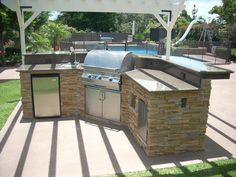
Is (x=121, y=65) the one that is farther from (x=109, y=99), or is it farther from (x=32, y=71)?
(x=32, y=71)

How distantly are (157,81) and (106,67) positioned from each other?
4.68ft

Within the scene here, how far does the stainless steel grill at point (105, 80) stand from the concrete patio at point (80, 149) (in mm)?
349

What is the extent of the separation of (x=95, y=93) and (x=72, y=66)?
3.06 ft

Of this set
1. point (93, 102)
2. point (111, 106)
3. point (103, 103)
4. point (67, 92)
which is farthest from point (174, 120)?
point (67, 92)

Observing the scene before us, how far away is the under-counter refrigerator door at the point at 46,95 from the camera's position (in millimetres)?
6367

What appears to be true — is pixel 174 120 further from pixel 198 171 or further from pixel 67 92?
pixel 67 92

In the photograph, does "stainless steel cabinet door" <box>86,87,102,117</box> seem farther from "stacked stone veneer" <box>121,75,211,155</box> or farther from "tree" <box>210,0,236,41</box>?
"tree" <box>210,0,236,41</box>

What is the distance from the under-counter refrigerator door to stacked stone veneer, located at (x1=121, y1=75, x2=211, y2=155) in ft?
7.60

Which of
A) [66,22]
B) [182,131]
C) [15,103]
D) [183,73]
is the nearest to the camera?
[182,131]

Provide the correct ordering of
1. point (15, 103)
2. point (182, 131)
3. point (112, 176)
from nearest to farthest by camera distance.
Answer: point (112, 176)
point (182, 131)
point (15, 103)

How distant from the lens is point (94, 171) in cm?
427

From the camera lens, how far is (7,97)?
8492 millimetres

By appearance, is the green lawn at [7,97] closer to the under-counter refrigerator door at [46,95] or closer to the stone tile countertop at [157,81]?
the under-counter refrigerator door at [46,95]

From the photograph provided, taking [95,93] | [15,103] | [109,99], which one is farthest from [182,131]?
[15,103]
